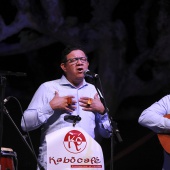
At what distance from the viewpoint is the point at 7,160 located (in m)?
4.50

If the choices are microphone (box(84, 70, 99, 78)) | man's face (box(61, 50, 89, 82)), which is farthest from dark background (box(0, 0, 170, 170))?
microphone (box(84, 70, 99, 78))

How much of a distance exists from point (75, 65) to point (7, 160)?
1.17 meters

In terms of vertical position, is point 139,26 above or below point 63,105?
above

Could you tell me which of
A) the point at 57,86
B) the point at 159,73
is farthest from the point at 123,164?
the point at 57,86

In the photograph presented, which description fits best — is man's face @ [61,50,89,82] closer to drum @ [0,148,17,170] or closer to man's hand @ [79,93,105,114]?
man's hand @ [79,93,105,114]

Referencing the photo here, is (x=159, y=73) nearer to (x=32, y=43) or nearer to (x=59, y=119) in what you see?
(x=32, y=43)

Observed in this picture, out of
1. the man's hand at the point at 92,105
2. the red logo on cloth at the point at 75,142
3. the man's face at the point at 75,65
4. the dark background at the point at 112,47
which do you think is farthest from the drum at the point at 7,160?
the dark background at the point at 112,47

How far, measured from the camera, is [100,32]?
8.55 metres

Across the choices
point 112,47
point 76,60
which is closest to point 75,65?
point 76,60

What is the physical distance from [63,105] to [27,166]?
11.9 feet

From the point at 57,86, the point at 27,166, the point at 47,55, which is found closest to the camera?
the point at 57,86

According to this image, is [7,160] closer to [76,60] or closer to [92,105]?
[92,105]

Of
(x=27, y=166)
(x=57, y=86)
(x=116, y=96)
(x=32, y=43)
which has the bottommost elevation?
(x=27, y=166)

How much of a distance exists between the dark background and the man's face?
3.24 m
